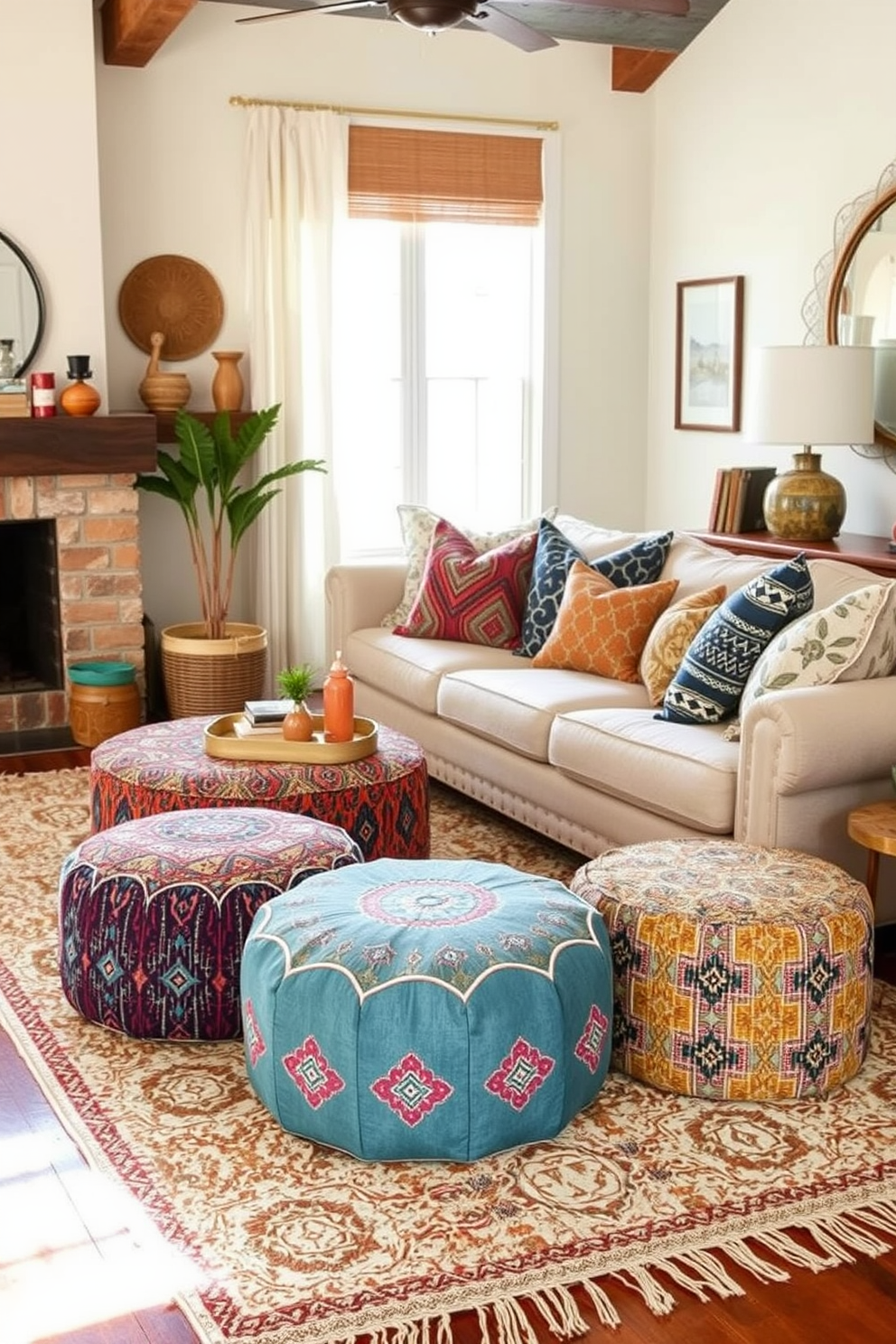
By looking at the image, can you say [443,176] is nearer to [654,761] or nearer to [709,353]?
[709,353]

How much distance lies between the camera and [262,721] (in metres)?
4.16

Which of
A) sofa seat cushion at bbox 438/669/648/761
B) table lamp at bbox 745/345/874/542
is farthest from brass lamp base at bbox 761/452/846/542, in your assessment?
sofa seat cushion at bbox 438/669/648/761

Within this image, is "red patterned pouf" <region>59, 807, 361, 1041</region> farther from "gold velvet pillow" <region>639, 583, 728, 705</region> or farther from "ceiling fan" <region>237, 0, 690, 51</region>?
"ceiling fan" <region>237, 0, 690, 51</region>

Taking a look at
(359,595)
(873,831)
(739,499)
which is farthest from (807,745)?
(739,499)

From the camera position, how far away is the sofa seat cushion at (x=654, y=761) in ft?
12.3

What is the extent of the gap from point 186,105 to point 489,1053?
4895mm

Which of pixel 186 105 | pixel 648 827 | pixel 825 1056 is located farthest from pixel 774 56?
pixel 825 1056

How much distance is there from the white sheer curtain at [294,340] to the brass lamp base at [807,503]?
202cm

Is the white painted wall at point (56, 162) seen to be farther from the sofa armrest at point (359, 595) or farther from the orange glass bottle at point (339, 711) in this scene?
the orange glass bottle at point (339, 711)

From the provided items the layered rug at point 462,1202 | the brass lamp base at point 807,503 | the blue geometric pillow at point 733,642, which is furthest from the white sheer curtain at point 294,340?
the layered rug at point 462,1202

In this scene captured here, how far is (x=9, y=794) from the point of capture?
17.1 feet

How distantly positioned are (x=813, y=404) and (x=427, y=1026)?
354 centimetres

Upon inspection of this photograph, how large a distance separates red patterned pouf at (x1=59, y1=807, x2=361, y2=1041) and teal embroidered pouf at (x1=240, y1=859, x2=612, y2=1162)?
0.26 m

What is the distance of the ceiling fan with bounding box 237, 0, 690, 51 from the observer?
373 centimetres
